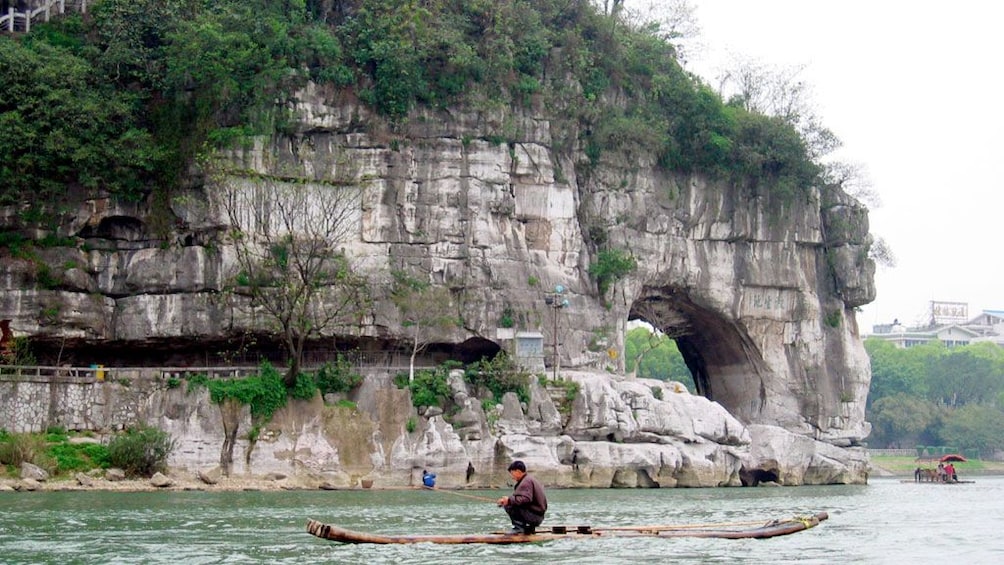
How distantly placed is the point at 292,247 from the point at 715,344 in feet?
73.7

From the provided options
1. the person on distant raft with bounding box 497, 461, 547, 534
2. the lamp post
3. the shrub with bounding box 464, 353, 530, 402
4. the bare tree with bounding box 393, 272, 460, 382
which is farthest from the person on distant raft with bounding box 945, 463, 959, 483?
the person on distant raft with bounding box 497, 461, 547, 534

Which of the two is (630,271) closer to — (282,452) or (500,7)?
(500,7)

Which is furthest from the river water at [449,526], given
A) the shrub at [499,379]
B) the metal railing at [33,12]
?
the metal railing at [33,12]

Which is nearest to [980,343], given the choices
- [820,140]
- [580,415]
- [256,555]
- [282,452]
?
[820,140]

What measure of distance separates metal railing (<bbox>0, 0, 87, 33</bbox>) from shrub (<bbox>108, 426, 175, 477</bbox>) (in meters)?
17.3

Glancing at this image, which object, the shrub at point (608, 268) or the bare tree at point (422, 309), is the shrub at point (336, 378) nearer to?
the bare tree at point (422, 309)

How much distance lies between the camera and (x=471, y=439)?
49.7m

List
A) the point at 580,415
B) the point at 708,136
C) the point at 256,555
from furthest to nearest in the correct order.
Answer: the point at 708,136 < the point at 580,415 < the point at 256,555

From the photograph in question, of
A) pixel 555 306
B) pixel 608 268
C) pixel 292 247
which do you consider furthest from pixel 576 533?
pixel 608 268

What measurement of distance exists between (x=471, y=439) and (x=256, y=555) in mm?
24720

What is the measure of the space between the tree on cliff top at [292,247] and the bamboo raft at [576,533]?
24.8 meters

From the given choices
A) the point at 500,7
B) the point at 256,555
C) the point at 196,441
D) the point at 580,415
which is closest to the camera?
the point at 256,555

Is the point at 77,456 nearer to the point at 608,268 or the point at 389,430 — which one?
the point at 389,430

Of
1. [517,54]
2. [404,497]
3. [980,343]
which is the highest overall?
[517,54]
